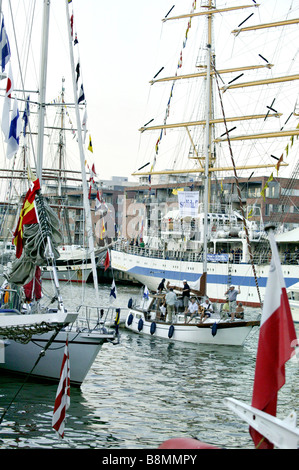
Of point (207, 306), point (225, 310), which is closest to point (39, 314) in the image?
point (225, 310)

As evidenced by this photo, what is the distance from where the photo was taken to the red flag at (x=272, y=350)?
6250 millimetres

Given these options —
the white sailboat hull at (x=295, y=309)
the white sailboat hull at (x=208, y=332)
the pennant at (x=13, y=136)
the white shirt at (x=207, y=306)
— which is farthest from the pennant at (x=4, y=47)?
the white sailboat hull at (x=295, y=309)

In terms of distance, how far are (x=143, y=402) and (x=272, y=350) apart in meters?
11.6

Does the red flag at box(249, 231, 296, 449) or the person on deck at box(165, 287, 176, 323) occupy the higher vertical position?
the red flag at box(249, 231, 296, 449)

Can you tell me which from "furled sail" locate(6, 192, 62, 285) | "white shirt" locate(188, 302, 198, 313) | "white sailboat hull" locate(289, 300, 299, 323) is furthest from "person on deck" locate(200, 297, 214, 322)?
"furled sail" locate(6, 192, 62, 285)

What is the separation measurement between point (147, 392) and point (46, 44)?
37.5ft

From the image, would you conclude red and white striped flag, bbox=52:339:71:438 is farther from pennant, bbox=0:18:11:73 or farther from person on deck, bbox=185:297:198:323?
person on deck, bbox=185:297:198:323

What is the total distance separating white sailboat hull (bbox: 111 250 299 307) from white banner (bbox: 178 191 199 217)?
1132cm

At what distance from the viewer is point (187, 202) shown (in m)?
36.2

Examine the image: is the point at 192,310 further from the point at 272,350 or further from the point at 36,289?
the point at 272,350

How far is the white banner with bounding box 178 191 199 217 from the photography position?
36.0m

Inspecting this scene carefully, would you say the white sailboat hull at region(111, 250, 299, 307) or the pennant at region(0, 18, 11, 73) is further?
the white sailboat hull at region(111, 250, 299, 307)

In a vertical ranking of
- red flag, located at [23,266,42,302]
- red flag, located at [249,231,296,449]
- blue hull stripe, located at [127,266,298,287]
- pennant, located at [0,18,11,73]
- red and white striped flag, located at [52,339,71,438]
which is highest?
pennant, located at [0,18,11,73]

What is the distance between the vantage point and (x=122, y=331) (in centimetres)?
3253
